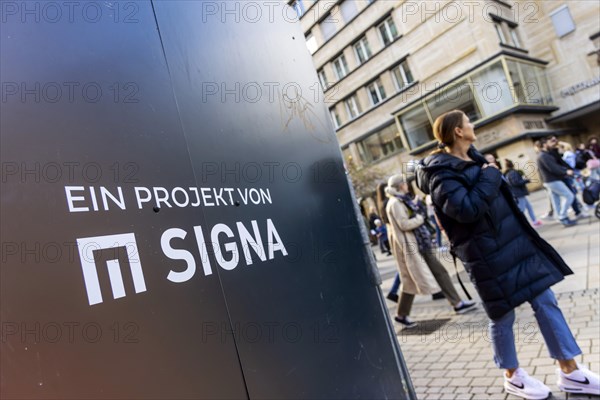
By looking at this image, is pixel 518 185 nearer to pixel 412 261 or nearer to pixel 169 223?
pixel 412 261

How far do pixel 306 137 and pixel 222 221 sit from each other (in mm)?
945

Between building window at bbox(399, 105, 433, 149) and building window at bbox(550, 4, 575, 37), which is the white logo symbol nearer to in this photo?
building window at bbox(399, 105, 433, 149)

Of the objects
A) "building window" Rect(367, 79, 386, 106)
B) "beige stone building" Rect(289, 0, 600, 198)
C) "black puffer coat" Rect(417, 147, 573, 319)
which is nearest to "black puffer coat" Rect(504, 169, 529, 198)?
"black puffer coat" Rect(417, 147, 573, 319)

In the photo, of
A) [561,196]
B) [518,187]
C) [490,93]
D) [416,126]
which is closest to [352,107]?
[416,126]

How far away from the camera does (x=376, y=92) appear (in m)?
26.6

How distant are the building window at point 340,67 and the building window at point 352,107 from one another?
1561 mm

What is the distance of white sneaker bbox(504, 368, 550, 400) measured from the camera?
2586 mm

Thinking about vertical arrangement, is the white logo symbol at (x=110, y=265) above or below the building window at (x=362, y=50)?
below

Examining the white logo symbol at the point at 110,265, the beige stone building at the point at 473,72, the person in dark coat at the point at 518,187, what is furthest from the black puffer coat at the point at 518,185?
the beige stone building at the point at 473,72

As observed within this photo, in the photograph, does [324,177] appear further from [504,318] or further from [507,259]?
[504,318]

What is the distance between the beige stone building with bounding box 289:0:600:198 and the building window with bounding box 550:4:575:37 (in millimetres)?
48

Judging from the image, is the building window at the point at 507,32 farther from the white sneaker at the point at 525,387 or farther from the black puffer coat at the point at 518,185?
the white sneaker at the point at 525,387

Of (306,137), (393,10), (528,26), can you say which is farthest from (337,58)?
(306,137)

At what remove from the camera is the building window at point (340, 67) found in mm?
27047
